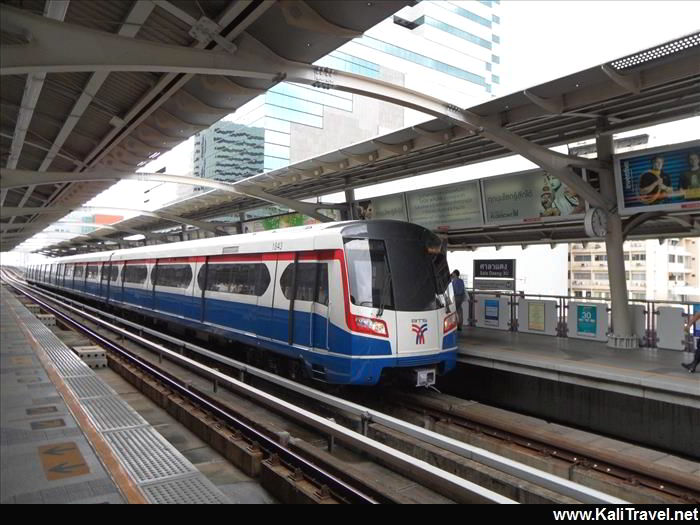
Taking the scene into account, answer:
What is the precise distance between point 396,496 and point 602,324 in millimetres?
8747

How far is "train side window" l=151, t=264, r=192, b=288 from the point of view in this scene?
1347 cm

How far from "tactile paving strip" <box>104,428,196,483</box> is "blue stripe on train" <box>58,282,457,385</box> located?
290cm

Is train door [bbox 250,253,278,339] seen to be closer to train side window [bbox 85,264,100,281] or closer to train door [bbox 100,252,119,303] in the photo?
train door [bbox 100,252,119,303]

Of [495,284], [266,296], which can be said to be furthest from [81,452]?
[495,284]

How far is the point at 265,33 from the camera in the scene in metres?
6.52

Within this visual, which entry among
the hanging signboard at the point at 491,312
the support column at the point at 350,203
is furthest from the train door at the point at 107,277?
the hanging signboard at the point at 491,312

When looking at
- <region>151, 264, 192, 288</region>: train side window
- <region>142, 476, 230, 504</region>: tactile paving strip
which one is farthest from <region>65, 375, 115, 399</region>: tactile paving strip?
<region>151, 264, 192, 288</region>: train side window

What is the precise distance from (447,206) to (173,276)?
7790 mm

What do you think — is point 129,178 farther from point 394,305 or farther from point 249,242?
point 394,305

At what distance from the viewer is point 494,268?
14.6 meters

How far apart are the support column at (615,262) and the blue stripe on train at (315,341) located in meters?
4.09
